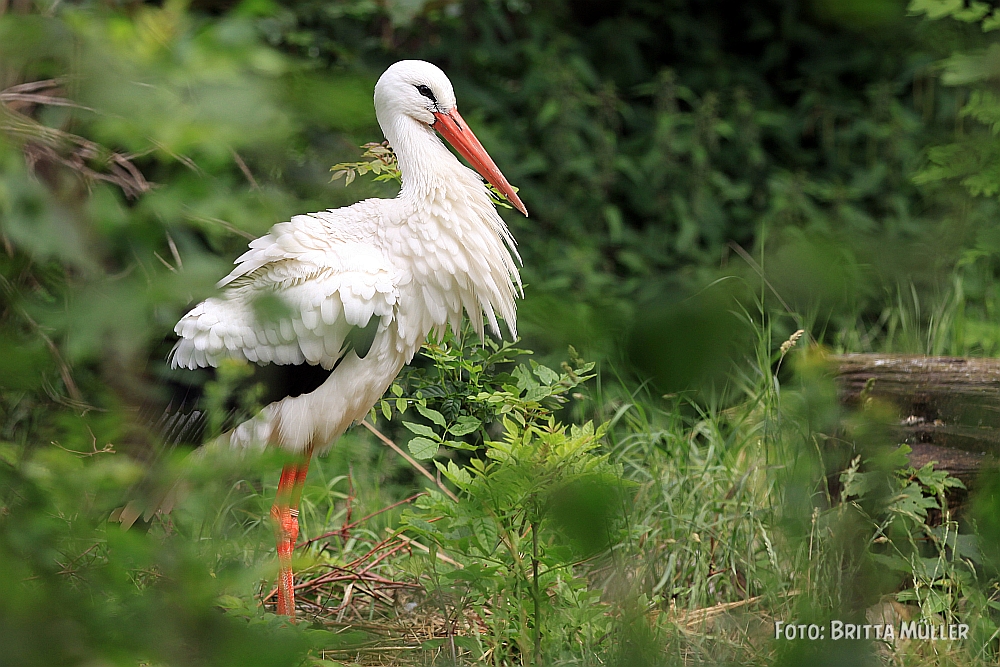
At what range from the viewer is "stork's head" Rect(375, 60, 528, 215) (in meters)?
2.65

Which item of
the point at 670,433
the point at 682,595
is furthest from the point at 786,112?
the point at 682,595

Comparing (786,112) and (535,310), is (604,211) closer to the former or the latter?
(786,112)

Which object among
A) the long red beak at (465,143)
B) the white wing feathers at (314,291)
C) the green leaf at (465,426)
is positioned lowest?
the green leaf at (465,426)

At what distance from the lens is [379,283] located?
241 centimetres

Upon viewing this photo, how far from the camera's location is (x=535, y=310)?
0.60m

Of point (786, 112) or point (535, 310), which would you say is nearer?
point (535, 310)

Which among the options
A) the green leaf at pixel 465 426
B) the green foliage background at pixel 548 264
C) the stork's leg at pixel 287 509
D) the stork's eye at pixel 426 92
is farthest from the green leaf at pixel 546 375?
the stork's eye at pixel 426 92

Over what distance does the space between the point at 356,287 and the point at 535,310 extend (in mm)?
1825

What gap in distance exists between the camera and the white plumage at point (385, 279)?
2.40 metres

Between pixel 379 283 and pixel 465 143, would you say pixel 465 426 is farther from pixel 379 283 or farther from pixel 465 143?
pixel 465 143

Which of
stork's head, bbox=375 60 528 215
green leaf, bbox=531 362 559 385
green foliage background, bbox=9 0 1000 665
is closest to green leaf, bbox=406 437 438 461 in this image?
green foliage background, bbox=9 0 1000 665

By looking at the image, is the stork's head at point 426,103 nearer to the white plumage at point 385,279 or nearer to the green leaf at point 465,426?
the white plumage at point 385,279

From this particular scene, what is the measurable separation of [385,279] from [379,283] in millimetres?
21

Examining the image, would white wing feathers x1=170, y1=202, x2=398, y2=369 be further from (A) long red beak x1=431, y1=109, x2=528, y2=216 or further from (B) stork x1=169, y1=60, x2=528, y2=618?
(A) long red beak x1=431, y1=109, x2=528, y2=216
